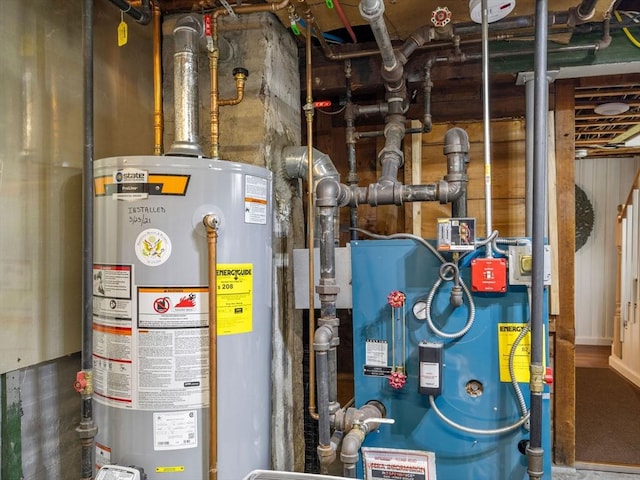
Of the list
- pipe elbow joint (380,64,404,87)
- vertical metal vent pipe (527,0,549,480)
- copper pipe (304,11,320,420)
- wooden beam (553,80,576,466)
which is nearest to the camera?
vertical metal vent pipe (527,0,549,480)

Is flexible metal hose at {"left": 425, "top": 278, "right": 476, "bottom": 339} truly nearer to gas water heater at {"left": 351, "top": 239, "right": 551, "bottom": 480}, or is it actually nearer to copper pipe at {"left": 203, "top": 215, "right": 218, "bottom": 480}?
gas water heater at {"left": 351, "top": 239, "right": 551, "bottom": 480}

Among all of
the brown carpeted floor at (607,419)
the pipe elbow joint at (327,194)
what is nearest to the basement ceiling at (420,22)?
the pipe elbow joint at (327,194)

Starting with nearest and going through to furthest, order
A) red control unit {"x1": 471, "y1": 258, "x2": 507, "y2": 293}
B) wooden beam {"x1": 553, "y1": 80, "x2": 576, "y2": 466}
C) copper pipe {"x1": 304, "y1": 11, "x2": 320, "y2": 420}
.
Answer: red control unit {"x1": 471, "y1": 258, "x2": 507, "y2": 293}
copper pipe {"x1": 304, "y1": 11, "x2": 320, "y2": 420}
wooden beam {"x1": 553, "y1": 80, "x2": 576, "y2": 466}

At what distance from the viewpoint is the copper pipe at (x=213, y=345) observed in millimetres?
1376

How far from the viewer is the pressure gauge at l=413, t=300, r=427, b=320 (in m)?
1.70

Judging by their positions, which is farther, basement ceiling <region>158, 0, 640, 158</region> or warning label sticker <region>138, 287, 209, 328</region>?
basement ceiling <region>158, 0, 640, 158</region>

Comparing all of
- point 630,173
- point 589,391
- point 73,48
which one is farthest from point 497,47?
point 630,173

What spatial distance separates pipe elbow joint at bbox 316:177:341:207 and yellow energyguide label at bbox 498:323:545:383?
0.77m

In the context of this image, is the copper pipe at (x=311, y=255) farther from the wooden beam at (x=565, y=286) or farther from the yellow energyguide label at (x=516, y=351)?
the wooden beam at (x=565, y=286)

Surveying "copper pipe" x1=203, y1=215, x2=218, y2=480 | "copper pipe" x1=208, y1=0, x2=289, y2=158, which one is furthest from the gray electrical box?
"copper pipe" x1=208, y1=0, x2=289, y2=158

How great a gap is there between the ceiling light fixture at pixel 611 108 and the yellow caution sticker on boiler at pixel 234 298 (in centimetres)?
259

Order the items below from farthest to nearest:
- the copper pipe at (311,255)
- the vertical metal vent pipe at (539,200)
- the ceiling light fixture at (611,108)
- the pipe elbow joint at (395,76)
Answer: the ceiling light fixture at (611,108), the pipe elbow joint at (395,76), the copper pipe at (311,255), the vertical metal vent pipe at (539,200)

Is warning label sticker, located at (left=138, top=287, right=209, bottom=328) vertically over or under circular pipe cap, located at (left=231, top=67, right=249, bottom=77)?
under

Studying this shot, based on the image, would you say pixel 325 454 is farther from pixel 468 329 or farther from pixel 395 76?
pixel 395 76
